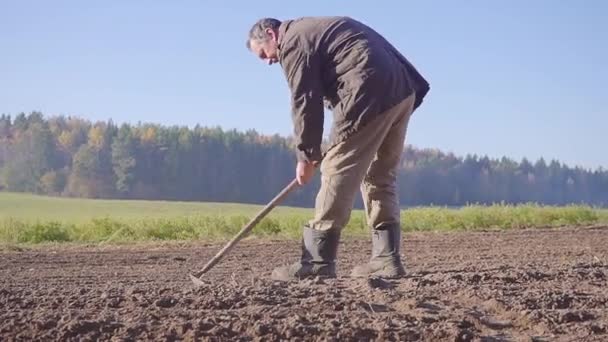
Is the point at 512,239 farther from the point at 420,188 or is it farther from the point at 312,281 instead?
the point at 420,188

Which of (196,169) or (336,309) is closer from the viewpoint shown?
(336,309)

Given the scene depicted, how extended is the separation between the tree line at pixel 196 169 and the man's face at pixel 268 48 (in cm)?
4695

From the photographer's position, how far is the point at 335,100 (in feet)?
19.8

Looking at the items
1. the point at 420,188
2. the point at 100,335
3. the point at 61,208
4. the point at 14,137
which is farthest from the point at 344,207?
the point at 14,137

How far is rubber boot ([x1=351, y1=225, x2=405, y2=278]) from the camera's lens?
20.8 ft

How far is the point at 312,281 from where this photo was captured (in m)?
5.55

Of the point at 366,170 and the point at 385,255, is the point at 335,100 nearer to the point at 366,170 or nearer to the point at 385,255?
the point at 366,170

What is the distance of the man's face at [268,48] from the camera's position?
596cm

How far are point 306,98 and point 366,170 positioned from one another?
2.14ft

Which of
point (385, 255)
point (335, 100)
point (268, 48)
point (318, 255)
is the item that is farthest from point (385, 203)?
point (268, 48)

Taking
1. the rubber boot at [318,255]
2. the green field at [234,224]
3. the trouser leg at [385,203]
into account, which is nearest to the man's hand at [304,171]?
the rubber boot at [318,255]

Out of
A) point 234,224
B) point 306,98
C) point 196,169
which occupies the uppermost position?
point 196,169

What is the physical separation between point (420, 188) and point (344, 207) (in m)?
48.2

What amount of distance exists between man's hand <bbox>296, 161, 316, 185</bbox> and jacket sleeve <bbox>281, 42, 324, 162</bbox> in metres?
0.09
